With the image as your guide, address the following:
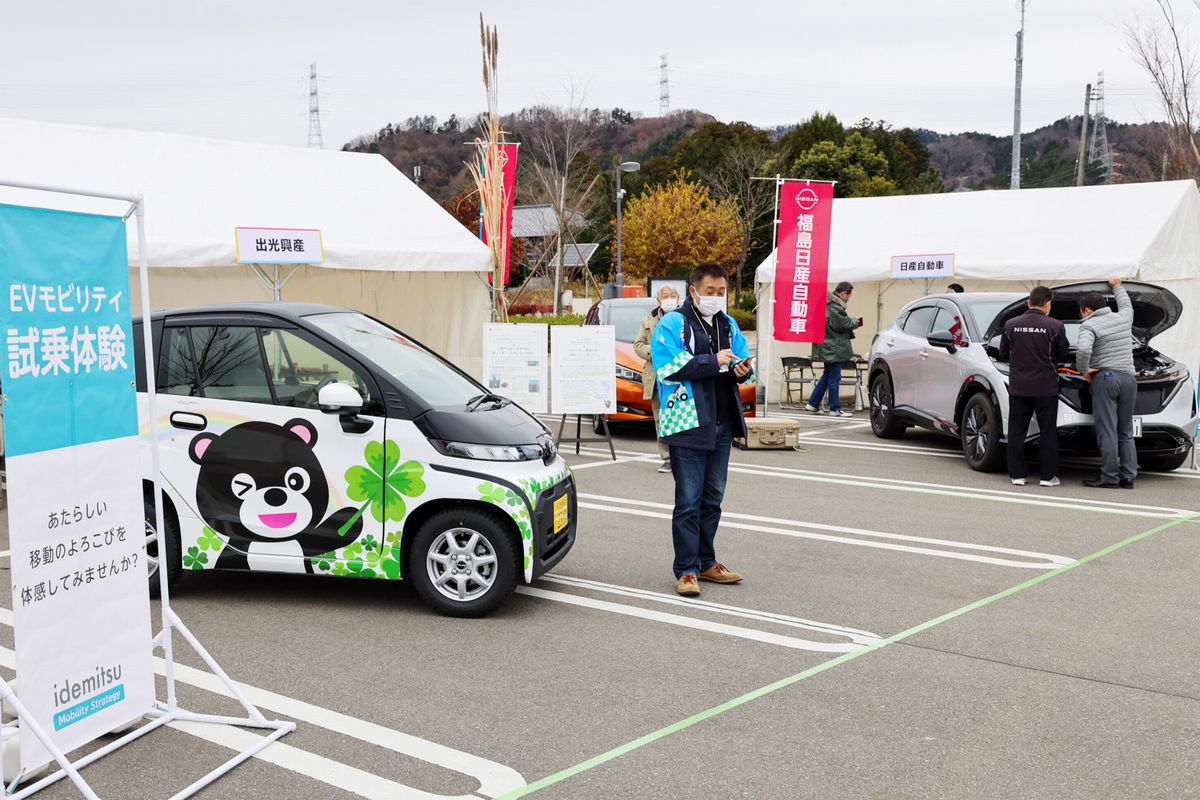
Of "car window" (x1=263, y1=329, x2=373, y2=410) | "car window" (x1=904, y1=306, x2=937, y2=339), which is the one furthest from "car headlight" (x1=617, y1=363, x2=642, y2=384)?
"car window" (x1=263, y1=329, x2=373, y2=410)

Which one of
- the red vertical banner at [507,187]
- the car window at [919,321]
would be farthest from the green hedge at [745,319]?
the car window at [919,321]

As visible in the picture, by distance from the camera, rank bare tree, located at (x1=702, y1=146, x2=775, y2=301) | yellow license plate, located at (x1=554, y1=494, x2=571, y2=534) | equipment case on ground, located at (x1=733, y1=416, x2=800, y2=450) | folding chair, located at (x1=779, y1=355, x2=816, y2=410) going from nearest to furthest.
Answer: yellow license plate, located at (x1=554, y1=494, x2=571, y2=534)
equipment case on ground, located at (x1=733, y1=416, x2=800, y2=450)
folding chair, located at (x1=779, y1=355, x2=816, y2=410)
bare tree, located at (x1=702, y1=146, x2=775, y2=301)

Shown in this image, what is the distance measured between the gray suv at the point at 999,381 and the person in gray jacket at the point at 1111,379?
24cm

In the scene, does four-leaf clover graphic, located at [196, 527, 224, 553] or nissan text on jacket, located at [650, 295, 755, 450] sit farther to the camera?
nissan text on jacket, located at [650, 295, 755, 450]

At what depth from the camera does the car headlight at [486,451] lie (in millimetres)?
5773

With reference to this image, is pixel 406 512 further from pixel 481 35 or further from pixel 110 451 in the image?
pixel 481 35

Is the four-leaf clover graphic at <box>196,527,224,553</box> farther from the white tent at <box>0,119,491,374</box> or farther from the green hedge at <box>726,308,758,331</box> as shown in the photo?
the green hedge at <box>726,308,758,331</box>

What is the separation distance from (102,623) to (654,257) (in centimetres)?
4382

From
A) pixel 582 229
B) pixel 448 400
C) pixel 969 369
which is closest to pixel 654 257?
pixel 582 229

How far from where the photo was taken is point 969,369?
1112 cm

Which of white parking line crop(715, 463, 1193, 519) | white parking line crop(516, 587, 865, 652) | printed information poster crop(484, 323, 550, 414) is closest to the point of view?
white parking line crop(516, 587, 865, 652)

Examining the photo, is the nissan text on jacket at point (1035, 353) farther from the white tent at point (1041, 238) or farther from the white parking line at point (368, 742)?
the white parking line at point (368, 742)

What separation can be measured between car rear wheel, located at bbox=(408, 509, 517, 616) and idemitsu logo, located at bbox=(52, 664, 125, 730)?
195 cm

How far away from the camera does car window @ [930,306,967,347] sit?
11562 millimetres
